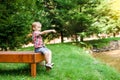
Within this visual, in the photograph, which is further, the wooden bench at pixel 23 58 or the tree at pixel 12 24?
the tree at pixel 12 24

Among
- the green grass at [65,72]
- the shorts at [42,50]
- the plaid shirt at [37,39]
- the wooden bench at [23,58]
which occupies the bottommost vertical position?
the green grass at [65,72]

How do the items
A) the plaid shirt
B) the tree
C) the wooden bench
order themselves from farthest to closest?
the tree, the plaid shirt, the wooden bench

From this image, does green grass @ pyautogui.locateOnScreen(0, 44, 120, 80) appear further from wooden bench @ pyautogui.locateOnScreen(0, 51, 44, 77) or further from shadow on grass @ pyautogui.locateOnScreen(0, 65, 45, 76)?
wooden bench @ pyautogui.locateOnScreen(0, 51, 44, 77)

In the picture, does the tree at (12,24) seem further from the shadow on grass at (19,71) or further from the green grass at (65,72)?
the shadow on grass at (19,71)

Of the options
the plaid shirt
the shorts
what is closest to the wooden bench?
the shorts

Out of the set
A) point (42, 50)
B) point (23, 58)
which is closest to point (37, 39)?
point (42, 50)

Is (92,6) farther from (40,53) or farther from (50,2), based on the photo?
(40,53)

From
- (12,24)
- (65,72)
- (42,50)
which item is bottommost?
(65,72)

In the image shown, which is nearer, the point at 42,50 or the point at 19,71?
the point at 42,50

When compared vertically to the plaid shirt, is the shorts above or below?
below

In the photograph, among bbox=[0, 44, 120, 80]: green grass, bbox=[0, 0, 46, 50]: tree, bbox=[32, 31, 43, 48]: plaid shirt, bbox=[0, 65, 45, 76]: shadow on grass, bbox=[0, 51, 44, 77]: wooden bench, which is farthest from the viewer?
bbox=[0, 0, 46, 50]: tree

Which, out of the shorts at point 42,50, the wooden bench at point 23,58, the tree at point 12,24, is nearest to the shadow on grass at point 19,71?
the wooden bench at point 23,58

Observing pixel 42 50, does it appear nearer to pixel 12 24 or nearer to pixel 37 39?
pixel 37 39

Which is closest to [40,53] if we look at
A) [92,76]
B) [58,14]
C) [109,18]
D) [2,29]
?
[92,76]
